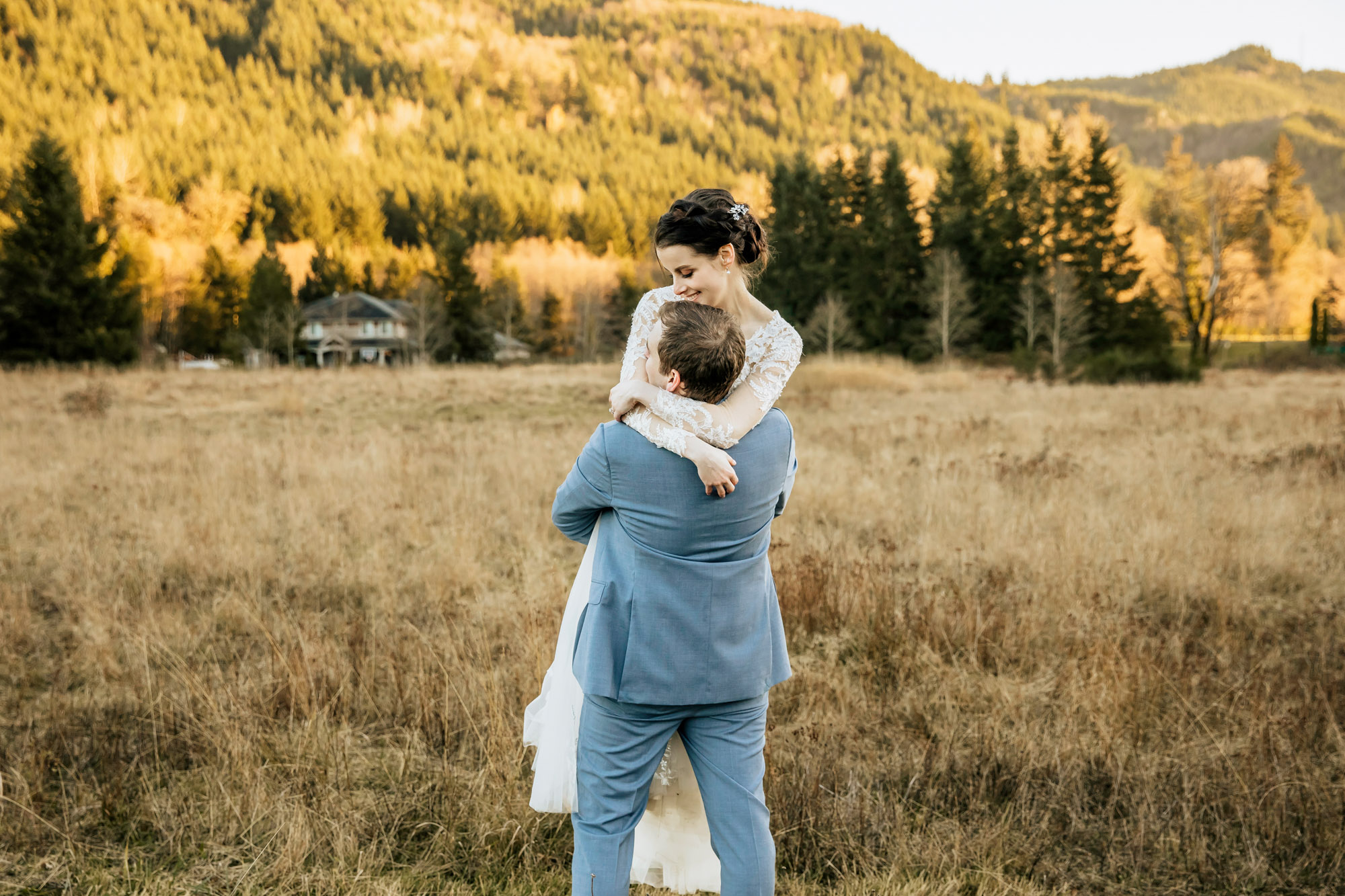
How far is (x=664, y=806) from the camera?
2172 mm

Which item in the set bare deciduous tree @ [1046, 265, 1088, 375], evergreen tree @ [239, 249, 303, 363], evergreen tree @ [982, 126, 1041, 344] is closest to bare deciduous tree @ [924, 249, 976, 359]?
evergreen tree @ [982, 126, 1041, 344]

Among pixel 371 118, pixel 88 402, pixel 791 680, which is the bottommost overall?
pixel 791 680

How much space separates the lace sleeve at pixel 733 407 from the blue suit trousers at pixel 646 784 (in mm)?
645

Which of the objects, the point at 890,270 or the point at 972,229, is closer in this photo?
the point at 972,229

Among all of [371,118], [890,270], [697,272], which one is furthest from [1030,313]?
[371,118]

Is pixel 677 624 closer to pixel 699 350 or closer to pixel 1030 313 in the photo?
pixel 699 350

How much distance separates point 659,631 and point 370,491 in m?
6.97

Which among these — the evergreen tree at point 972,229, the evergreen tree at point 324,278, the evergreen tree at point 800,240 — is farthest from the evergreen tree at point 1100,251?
the evergreen tree at point 324,278

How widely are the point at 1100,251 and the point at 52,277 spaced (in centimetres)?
4322

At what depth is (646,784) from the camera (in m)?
1.88

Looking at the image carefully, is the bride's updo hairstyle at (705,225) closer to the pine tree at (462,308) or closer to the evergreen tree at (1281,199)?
the evergreen tree at (1281,199)

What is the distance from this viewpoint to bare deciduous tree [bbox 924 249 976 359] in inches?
1385

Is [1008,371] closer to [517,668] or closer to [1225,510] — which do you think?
[1225,510]

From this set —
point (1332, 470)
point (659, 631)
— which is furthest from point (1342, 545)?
point (659, 631)
